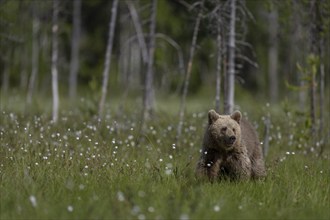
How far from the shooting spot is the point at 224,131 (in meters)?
9.01

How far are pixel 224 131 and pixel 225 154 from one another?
0.40 meters

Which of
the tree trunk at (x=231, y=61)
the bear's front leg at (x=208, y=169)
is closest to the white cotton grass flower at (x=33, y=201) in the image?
the bear's front leg at (x=208, y=169)

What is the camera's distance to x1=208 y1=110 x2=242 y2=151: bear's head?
8922mm

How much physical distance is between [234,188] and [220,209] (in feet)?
4.51

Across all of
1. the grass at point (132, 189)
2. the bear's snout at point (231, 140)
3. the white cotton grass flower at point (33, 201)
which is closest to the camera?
the white cotton grass flower at point (33, 201)

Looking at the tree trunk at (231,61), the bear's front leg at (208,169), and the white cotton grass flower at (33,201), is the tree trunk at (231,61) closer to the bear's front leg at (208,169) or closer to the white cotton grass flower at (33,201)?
the bear's front leg at (208,169)

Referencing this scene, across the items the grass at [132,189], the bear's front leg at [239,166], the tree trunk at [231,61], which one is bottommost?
the grass at [132,189]

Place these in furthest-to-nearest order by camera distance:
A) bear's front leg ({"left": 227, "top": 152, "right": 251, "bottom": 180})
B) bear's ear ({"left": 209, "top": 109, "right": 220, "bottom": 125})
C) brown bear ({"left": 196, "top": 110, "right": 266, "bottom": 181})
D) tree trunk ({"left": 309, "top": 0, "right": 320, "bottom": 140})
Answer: tree trunk ({"left": 309, "top": 0, "right": 320, "bottom": 140}) < bear's ear ({"left": 209, "top": 109, "right": 220, "bottom": 125}) < bear's front leg ({"left": 227, "top": 152, "right": 251, "bottom": 180}) < brown bear ({"left": 196, "top": 110, "right": 266, "bottom": 181})

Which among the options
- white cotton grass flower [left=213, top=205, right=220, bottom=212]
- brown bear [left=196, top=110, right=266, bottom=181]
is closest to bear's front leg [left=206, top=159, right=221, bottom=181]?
brown bear [left=196, top=110, right=266, bottom=181]

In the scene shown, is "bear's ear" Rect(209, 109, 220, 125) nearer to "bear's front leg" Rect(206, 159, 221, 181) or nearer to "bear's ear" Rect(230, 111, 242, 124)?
"bear's ear" Rect(230, 111, 242, 124)

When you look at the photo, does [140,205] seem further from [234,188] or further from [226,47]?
[226,47]

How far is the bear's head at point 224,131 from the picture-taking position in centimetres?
892

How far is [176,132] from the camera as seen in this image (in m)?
14.4

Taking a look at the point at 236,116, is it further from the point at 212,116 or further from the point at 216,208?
the point at 216,208
